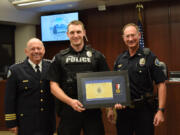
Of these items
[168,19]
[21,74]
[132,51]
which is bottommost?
[21,74]

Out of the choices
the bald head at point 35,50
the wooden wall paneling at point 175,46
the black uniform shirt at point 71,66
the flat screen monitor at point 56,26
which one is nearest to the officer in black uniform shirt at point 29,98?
the bald head at point 35,50

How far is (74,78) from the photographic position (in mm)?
2037

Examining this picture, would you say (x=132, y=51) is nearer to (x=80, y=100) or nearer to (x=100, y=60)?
(x=100, y=60)

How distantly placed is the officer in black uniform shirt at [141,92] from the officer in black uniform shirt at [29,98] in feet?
2.54

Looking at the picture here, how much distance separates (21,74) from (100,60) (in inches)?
32.5

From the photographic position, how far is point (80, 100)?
195 cm

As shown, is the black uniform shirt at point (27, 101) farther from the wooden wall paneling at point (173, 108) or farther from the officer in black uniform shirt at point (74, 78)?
the wooden wall paneling at point (173, 108)

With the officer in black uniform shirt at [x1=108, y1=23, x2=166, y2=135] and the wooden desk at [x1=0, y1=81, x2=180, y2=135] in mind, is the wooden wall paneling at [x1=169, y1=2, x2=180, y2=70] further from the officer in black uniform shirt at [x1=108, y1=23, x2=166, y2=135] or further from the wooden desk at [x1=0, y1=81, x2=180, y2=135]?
the officer in black uniform shirt at [x1=108, y1=23, x2=166, y2=135]

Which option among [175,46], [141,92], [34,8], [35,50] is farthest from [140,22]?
[35,50]

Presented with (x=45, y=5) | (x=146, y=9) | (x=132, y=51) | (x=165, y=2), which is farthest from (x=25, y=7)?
(x=132, y=51)

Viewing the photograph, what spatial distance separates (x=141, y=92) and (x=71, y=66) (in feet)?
2.39

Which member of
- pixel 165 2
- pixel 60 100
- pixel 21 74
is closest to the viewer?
pixel 60 100

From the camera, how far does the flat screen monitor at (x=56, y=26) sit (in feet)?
18.5

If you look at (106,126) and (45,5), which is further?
(45,5)
